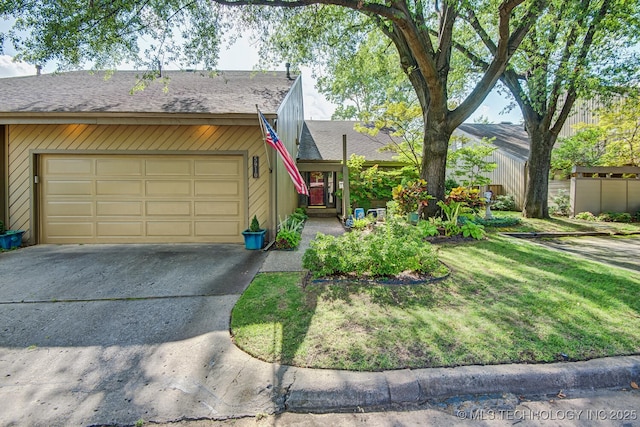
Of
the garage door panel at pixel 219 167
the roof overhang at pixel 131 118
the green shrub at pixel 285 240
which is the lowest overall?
the green shrub at pixel 285 240

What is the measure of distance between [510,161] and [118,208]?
16049mm

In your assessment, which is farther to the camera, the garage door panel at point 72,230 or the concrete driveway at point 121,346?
the garage door panel at point 72,230

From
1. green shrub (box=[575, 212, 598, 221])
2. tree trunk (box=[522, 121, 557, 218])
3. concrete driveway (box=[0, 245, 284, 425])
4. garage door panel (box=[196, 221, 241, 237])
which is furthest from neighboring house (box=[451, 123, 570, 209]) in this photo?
concrete driveway (box=[0, 245, 284, 425])

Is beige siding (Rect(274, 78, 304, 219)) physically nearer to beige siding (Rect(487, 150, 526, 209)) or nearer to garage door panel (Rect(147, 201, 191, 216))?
garage door panel (Rect(147, 201, 191, 216))

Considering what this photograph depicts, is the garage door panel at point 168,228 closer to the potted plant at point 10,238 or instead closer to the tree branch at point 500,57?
the potted plant at point 10,238

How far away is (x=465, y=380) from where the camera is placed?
7.65ft

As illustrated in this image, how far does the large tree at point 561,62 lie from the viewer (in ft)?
26.7

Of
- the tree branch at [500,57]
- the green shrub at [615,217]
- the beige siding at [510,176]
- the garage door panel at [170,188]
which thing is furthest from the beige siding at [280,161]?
the green shrub at [615,217]

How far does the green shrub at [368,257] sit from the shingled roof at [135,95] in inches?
138

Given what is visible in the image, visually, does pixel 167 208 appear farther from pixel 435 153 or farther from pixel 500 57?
pixel 500 57

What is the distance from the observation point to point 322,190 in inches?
605

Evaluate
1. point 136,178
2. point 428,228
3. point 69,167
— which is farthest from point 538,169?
point 69,167

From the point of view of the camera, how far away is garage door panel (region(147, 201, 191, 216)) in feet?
24.6

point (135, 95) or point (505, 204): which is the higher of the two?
point (135, 95)
